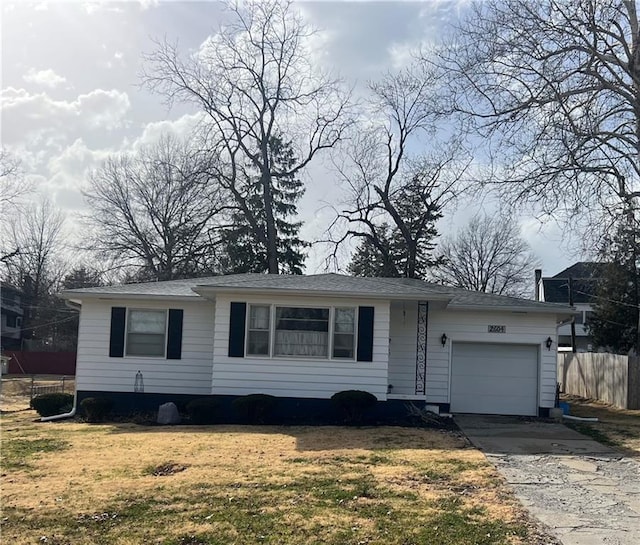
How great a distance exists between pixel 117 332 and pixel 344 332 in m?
5.61

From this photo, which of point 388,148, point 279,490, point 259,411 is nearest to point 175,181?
point 388,148

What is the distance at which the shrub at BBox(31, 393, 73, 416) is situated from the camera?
15.4 meters

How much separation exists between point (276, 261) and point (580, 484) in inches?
1020

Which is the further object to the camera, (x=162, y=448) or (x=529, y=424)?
(x=529, y=424)

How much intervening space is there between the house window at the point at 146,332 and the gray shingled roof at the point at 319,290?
23.3 inches

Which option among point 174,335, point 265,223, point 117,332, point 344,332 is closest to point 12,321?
point 265,223

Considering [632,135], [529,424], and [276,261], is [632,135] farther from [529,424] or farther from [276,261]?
[276,261]

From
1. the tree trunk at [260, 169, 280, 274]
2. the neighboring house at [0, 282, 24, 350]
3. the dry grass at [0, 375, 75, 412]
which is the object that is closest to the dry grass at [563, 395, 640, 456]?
the dry grass at [0, 375, 75, 412]

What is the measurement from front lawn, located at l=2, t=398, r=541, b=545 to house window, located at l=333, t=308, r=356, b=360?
2806mm

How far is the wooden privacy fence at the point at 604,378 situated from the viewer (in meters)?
18.7

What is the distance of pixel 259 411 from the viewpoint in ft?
44.1

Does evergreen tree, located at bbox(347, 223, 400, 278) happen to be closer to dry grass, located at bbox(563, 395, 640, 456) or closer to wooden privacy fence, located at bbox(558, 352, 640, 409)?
wooden privacy fence, located at bbox(558, 352, 640, 409)

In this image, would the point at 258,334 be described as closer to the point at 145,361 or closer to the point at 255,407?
the point at 255,407

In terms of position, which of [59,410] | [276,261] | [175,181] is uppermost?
[175,181]
